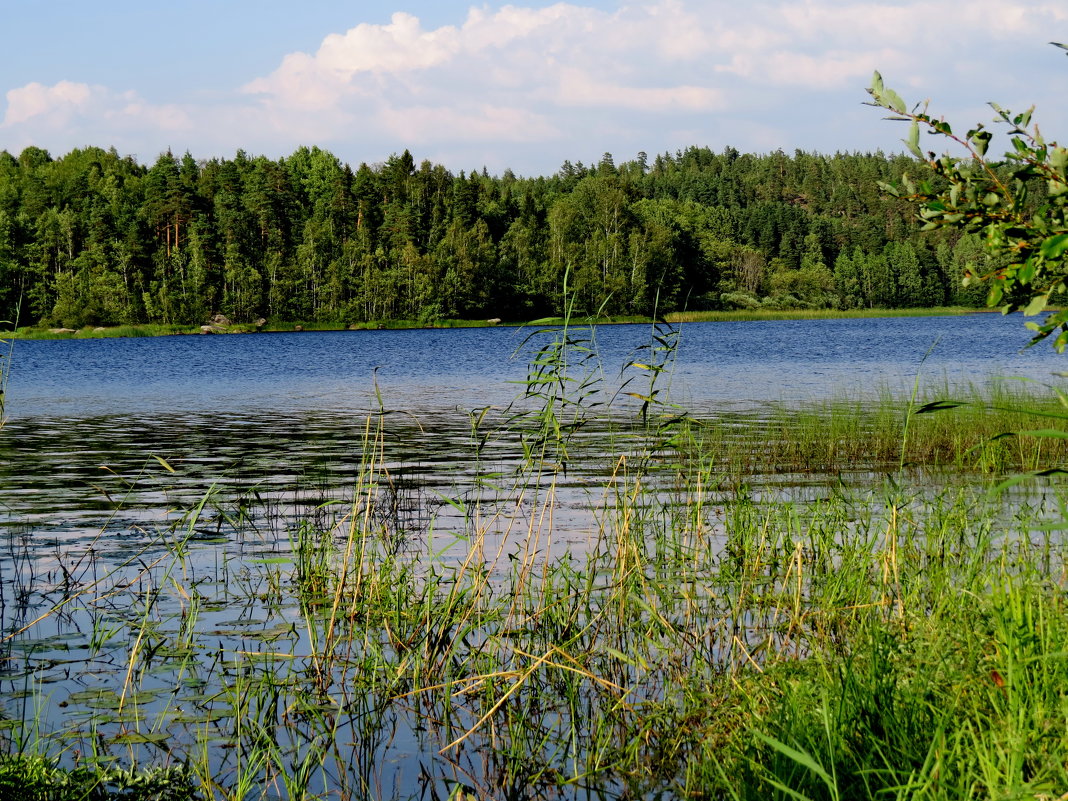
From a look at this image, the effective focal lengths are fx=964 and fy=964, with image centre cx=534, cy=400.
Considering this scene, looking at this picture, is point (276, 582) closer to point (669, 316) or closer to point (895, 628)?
point (895, 628)

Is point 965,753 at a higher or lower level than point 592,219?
lower

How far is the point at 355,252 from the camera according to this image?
96.6m

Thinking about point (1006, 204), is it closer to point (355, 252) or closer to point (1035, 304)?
point (1035, 304)

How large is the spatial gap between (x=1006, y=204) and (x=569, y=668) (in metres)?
2.65

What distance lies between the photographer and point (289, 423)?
2128cm

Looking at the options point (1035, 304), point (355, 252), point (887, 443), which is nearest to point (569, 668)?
point (1035, 304)

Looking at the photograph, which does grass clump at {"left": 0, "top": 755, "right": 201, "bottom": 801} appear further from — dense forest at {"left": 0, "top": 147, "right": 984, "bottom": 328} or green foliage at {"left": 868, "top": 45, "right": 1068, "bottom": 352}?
dense forest at {"left": 0, "top": 147, "right": 984, "bottom": 328}

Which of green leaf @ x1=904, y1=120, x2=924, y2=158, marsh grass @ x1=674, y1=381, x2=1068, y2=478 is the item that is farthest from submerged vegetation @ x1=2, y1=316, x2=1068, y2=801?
marsh grass @ x1=674, y1=381, x2=1068, y2=478

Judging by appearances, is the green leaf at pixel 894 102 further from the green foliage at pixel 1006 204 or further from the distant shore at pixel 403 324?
the distant shore at pixel 403 324

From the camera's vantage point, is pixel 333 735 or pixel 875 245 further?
pixel 875 245

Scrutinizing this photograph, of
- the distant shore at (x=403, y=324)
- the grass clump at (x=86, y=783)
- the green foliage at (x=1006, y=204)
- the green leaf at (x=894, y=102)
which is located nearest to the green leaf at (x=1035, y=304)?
the green foliage at (x=1006, y=204)

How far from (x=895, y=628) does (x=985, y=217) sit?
232 centimetres

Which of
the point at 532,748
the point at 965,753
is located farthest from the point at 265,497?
the point at 965,753

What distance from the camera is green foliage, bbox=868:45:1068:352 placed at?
3.27m
